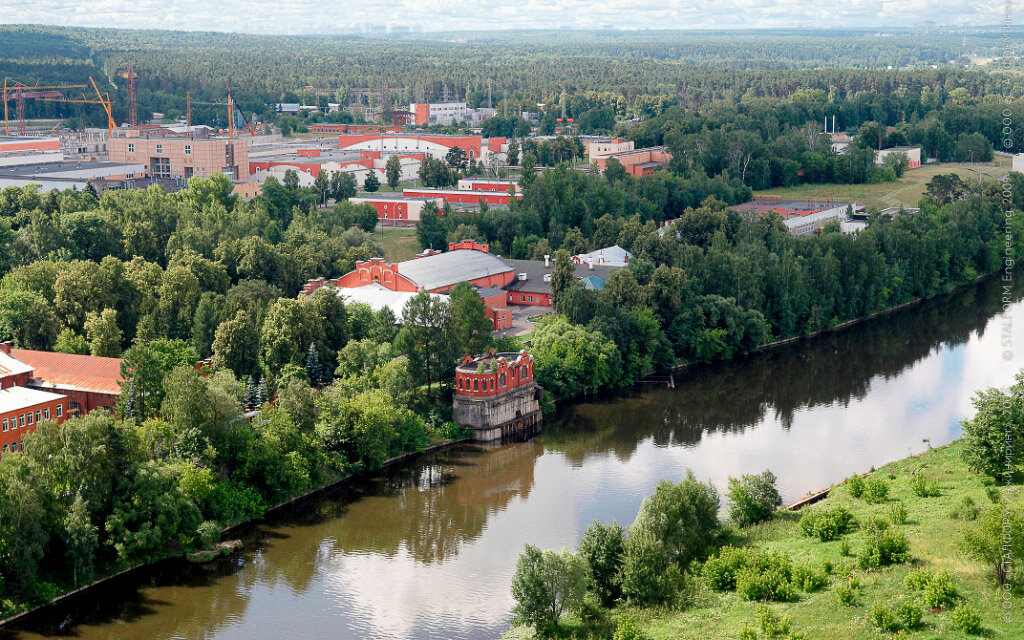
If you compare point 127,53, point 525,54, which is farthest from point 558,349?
point 525,54

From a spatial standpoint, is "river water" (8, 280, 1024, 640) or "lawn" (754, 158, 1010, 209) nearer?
"river water" (8, 280, 1024, 640)

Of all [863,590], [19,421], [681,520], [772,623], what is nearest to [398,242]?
[19,421]

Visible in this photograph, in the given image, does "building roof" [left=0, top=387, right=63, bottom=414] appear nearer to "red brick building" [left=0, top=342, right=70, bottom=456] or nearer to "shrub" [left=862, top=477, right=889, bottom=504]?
"red brick building" [left=0, top=342, right=70, bottom=456]

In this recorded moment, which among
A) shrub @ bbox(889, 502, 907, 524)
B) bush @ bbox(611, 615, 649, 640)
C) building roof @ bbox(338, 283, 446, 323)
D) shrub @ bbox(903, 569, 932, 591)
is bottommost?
bush @ bbox(611, 615, 649, 640)

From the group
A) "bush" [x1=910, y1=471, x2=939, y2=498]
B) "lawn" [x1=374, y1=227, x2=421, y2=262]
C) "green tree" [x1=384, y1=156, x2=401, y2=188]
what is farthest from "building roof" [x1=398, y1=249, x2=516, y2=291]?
"green tree" [x1=384, y1=156, x2=401, y2=188]

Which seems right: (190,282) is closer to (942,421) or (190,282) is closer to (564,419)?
(564,419)
